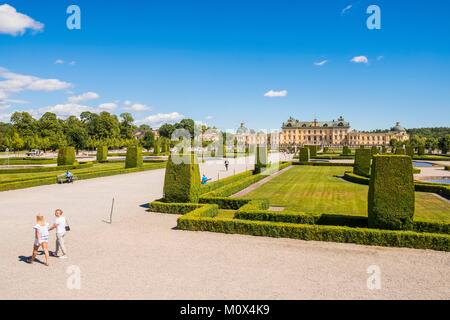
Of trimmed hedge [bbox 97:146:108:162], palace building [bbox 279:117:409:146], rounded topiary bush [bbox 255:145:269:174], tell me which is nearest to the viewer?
rounded topiary bush [bbox 255:145:269:174]

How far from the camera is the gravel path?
24.2ft

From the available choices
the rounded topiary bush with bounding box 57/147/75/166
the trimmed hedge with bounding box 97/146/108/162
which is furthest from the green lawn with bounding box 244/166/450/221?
the trimmed hedge with bounding box 97/146/108/162

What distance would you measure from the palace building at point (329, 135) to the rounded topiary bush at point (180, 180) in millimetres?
127901

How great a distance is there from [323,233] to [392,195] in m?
2.64

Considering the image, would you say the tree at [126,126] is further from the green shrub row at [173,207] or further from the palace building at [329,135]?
the green shrub row at [173,207]

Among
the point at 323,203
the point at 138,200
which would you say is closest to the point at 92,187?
the point at 138,200

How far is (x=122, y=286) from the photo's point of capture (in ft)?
24.9

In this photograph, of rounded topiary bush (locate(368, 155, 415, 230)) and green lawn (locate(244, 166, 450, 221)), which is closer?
rounded topiary bush (locate(368, 155, 415, 230))

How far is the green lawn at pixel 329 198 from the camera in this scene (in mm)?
15930

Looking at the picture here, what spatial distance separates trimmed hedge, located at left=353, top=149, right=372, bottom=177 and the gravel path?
1888 cm

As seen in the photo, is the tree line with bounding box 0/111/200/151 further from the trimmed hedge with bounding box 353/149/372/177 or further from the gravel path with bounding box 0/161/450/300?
the gravel path with bounding box 0/161/450/300

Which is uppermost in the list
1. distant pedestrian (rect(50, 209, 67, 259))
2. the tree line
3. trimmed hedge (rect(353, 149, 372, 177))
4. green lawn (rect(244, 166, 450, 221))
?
the tree line

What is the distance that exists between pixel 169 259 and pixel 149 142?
251 feet

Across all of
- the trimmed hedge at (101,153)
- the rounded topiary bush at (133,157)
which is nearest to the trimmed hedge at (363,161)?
the rounded topiary bush at (133,157)
